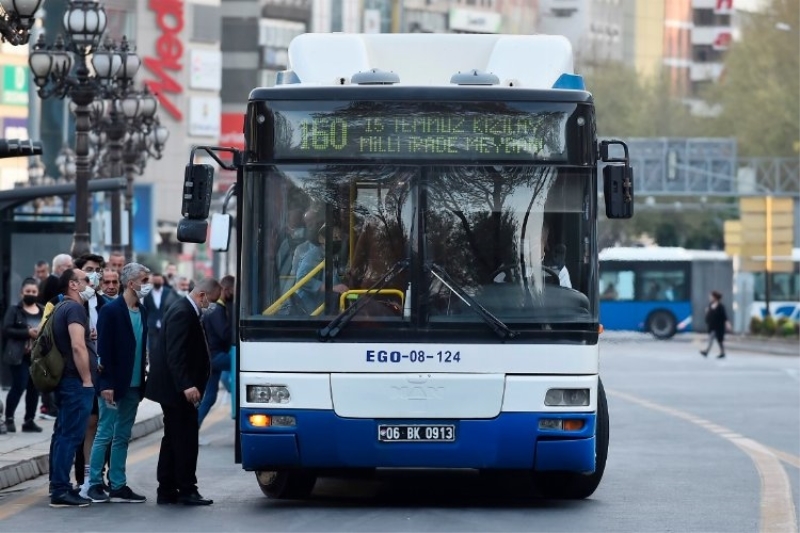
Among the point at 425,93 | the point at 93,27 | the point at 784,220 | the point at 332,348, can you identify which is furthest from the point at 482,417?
the point at 784,220

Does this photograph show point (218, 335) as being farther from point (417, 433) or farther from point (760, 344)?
point (760, 344)

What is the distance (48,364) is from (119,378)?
507mm

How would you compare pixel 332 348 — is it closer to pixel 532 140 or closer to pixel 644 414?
pixel 532 140

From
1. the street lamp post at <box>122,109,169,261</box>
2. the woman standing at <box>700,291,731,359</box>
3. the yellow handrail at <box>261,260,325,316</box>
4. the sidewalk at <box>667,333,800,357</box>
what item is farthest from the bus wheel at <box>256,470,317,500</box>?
the sidewalk at <box>667,333,800,357</box>

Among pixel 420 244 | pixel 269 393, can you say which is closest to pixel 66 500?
pixel 269 393

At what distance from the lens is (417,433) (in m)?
14.3

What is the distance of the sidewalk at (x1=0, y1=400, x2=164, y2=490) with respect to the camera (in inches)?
666

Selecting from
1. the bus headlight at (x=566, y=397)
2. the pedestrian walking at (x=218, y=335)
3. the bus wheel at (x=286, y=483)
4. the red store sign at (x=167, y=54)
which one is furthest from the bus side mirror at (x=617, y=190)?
the red store sign at (x=167, y=54)

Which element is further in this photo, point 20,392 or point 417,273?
point 20,392

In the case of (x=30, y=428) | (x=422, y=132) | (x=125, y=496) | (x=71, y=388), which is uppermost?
(x=422, y=132)

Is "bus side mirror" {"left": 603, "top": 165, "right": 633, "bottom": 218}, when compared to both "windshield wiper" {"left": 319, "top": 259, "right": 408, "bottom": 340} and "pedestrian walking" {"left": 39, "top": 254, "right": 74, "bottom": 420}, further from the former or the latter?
"pedestrian walking" {"left": 39, "top": 254, "right": 74, "bottom": 420}

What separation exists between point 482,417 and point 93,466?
298 centimetres

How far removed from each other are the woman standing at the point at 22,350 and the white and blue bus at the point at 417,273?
7002 millimetres

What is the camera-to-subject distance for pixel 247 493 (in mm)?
16125
